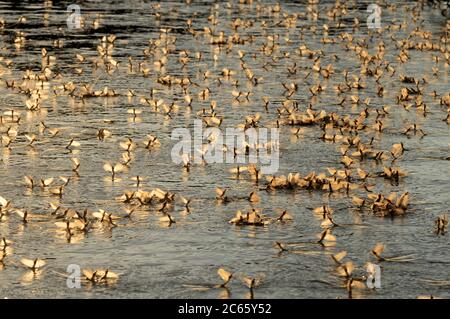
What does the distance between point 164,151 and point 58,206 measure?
2654 millimetres

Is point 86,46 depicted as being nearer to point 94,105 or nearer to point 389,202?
point 94,105

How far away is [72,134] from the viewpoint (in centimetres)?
1282

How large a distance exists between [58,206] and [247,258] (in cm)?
204

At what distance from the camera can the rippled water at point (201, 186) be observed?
8.08 m

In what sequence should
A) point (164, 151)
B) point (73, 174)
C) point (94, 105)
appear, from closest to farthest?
point (73, 174) → point (164, 151) → point (94, 105)

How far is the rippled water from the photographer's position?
8.08 meters

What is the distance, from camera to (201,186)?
1062 centimetres

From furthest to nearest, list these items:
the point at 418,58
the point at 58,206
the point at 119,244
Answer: the point at 418,58 → the point at 58,206 → the point at 119,244

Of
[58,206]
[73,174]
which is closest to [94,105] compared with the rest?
[73,174]

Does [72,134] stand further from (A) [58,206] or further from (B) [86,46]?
(B) [86,46]
